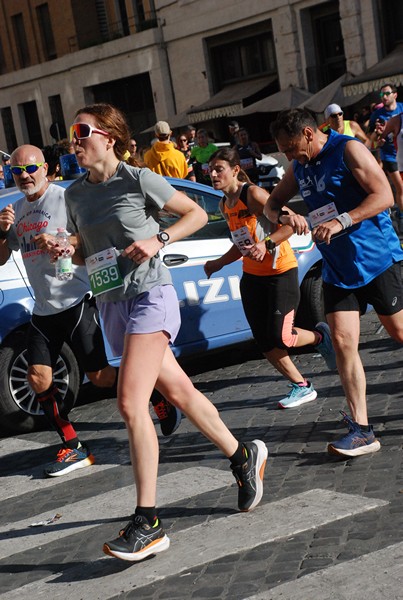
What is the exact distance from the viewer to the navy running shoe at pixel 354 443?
19.7ft

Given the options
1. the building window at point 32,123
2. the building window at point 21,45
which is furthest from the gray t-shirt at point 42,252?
the building window at point 21,45

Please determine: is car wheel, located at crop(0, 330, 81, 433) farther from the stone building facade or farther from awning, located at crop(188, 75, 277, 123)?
awning, located at crop(188, 75, 277, 123)

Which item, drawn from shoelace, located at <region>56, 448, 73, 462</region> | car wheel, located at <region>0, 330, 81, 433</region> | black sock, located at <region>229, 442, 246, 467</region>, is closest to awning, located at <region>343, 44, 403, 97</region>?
car wheel, located at <region>0, 330, 81, 433</region>

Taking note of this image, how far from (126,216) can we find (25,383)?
3.07 metres

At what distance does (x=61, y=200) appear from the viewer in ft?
22.9

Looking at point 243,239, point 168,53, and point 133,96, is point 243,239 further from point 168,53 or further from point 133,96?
point 133,96

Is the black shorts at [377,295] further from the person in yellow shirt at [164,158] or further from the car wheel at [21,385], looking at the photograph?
the person in yellow shirt at [164,158]

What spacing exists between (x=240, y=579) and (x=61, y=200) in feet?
10.4

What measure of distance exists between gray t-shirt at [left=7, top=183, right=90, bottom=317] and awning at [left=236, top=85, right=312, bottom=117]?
90.1 ft

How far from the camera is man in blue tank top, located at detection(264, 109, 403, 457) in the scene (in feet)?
19.8

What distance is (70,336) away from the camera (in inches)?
Answer: 277

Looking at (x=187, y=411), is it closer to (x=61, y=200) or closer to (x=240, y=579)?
(x=240, y=579)

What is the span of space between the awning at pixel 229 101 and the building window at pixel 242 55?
32cm

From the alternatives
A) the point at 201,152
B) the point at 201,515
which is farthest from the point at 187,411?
the point at 201,152
